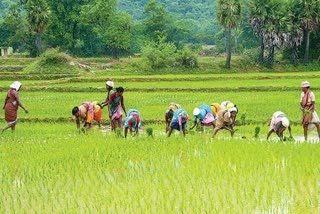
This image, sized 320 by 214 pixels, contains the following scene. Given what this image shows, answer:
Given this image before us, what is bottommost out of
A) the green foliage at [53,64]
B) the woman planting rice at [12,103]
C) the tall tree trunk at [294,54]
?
the green foliage at [53,64]

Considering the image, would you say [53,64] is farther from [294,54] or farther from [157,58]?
[294,54]

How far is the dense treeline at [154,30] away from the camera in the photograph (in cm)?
3647

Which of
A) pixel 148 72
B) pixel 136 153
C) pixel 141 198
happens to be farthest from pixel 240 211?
pixel 148 72

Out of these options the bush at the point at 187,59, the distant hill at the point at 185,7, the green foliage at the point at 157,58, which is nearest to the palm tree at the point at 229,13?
the bush at the point at 187,59

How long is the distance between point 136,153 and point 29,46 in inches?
1586

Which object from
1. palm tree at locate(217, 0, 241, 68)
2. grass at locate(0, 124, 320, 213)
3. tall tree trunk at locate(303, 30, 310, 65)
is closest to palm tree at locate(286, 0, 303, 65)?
tall tree trunk at locate(303, 30, 310, 65)

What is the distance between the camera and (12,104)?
1238 cm

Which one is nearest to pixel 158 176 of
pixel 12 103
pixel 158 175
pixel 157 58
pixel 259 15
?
pixel 158 175

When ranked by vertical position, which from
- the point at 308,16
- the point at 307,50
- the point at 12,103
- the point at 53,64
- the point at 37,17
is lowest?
the point at 53,64

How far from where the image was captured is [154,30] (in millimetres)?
51125

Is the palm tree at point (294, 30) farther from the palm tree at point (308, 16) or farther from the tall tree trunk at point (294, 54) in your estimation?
the palm tree at point (308, 16)

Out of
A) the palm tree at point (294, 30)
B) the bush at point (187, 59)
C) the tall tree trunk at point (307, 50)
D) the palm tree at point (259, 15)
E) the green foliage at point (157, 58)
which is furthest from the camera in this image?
the palm tree at point (259, 15)

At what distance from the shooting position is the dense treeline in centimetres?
3647

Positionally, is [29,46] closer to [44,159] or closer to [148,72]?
[148,72]
